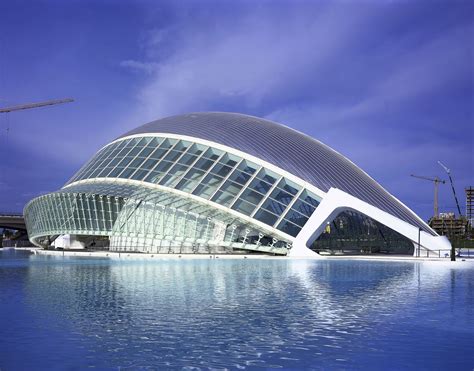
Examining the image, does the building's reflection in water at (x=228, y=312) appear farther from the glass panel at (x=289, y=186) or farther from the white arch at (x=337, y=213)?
the glass panel at (x=289, y=186)

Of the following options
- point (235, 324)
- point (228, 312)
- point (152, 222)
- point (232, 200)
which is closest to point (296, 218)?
point (232, 200)

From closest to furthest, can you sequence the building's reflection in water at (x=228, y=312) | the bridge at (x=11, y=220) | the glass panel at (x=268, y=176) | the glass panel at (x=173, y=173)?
the building's reflection in water at (x=228, y=312) < the glass panel at (x=268, y=176) < the glass panel at (x=173, y=173) < the bridge at (x=11, y=220)

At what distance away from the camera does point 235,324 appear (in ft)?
39.9

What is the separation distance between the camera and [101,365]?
29.2 feet

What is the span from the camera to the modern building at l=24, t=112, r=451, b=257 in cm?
3884

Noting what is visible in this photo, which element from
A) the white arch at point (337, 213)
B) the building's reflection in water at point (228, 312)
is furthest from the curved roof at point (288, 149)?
the building's reflection in water at point (228, 312)

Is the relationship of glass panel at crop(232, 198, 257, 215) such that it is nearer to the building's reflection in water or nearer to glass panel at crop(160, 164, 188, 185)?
glass panel at crop(160, 164, 188, 185)

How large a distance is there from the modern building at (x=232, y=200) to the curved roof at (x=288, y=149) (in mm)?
145

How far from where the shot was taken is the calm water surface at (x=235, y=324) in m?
9.38

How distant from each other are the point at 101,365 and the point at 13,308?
628cm

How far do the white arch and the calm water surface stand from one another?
17.2m

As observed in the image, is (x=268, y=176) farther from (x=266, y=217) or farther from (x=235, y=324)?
(x=235, y=324)

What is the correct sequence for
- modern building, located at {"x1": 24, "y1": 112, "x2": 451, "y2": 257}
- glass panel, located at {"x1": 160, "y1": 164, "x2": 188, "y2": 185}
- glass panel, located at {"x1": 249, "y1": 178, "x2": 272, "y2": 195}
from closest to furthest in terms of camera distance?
modern building, located at {"x1": 24, "y1": 112, "x2": 451, "y2": 257} < glass panel, located at {"x1": 249, "y1": 178, "x2": 272, "y2": 195} < glass panel, located at {"x1": 160, "y1": 164, "x2": 188, "y2": 185}

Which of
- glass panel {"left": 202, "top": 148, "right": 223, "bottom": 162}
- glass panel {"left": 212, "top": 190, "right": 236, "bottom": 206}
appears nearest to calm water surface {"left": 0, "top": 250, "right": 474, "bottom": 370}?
glass panel {"left": 212, "top": 190, "right": 236, "bottom": 206}
